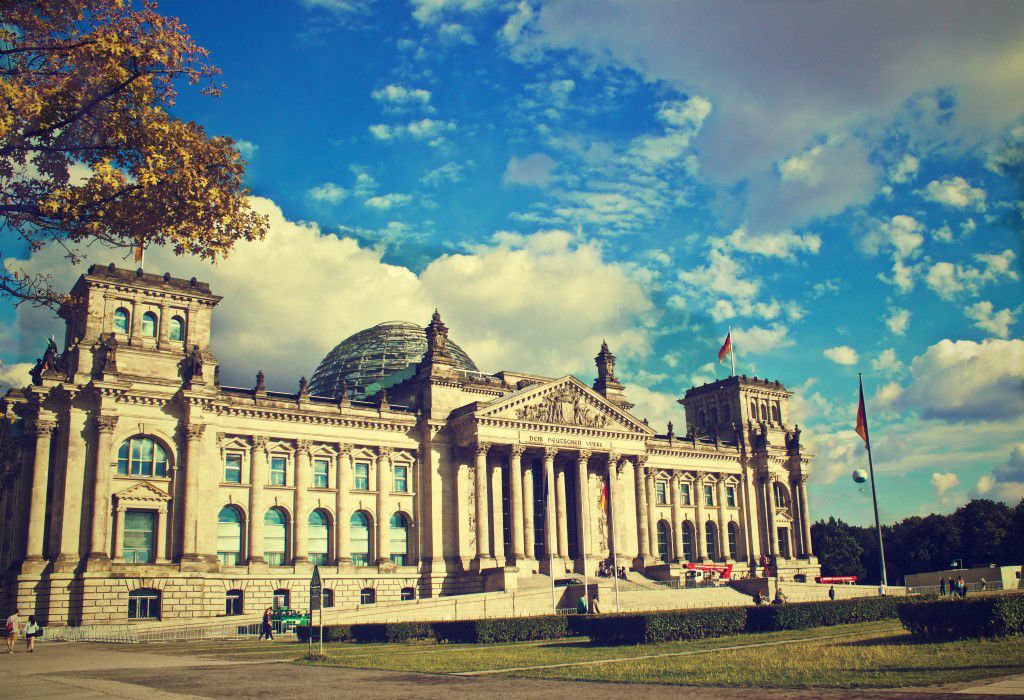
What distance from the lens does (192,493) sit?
59312 mm

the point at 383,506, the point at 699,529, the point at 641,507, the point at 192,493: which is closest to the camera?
the point at 192,493

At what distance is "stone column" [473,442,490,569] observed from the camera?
7094 centimetres

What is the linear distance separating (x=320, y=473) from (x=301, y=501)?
10.5 ft

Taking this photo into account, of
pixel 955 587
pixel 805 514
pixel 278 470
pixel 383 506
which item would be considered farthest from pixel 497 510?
pixel 805 514

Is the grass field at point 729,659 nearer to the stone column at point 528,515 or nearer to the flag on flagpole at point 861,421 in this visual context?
the flag on flagpole at point 861,421

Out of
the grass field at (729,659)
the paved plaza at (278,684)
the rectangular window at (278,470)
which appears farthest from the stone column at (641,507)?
the paved plaza at (278,684)

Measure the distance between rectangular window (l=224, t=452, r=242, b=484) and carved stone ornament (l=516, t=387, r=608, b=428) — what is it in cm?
2264

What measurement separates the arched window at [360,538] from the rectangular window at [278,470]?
6364 millimetres

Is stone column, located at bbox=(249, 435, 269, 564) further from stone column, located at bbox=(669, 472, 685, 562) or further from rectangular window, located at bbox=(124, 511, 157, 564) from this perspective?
stone column, located at bbox=(669, 472, 685, 562)

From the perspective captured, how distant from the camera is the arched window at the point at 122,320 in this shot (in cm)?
6131

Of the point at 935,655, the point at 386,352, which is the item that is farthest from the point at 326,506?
the point at 935,655

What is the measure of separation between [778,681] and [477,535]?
51.5 m

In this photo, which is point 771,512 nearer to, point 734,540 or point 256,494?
point 734,540

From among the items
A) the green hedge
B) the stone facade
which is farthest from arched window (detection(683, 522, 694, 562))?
the green hedge
